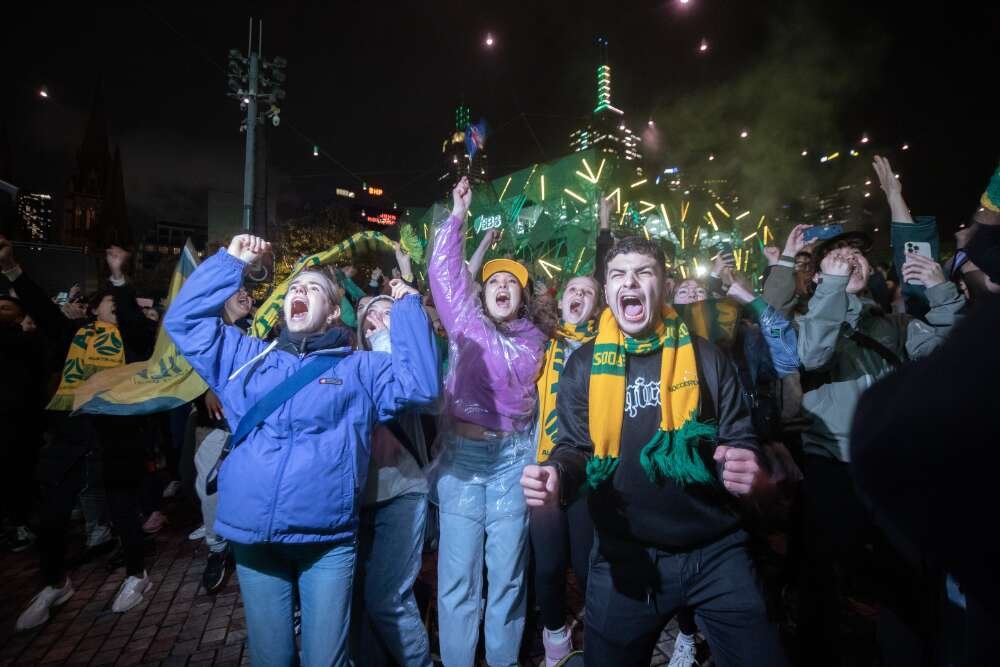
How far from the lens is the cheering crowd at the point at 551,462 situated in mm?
2074

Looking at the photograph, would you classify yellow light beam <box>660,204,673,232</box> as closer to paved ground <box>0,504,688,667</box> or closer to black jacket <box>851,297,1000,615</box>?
paved ground <box>0,504,688,667</box>

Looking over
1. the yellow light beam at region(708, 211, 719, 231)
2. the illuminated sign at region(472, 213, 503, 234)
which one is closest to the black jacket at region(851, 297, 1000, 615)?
the illuminated sign at region(472, 213, 503, 234)

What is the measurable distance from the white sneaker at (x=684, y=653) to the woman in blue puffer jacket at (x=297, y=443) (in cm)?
210

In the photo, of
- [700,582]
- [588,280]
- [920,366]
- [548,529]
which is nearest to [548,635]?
[548,529]

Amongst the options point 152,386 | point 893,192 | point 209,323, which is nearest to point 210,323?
point 209,323

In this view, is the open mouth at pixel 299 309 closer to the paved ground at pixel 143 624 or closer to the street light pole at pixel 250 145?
the paved ground at pixel 143 624

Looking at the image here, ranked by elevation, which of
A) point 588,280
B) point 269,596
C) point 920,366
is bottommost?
point 269,596

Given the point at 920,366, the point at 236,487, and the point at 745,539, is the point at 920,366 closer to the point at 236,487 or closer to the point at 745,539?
the point at 745,539

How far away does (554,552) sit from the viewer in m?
2.99

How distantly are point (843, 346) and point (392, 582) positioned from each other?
10.2ft

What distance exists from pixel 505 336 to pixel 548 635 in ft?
6.33

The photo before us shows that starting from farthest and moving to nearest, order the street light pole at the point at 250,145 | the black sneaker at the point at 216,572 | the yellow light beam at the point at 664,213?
the yellow light beam at the point at 664,213, the street light pole at the point at 250,145, the black sneaker at the point at 216,572

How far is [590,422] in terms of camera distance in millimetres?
2270

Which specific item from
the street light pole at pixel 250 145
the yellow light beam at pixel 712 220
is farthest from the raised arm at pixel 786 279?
the yellow light beam at pixel 712 220
